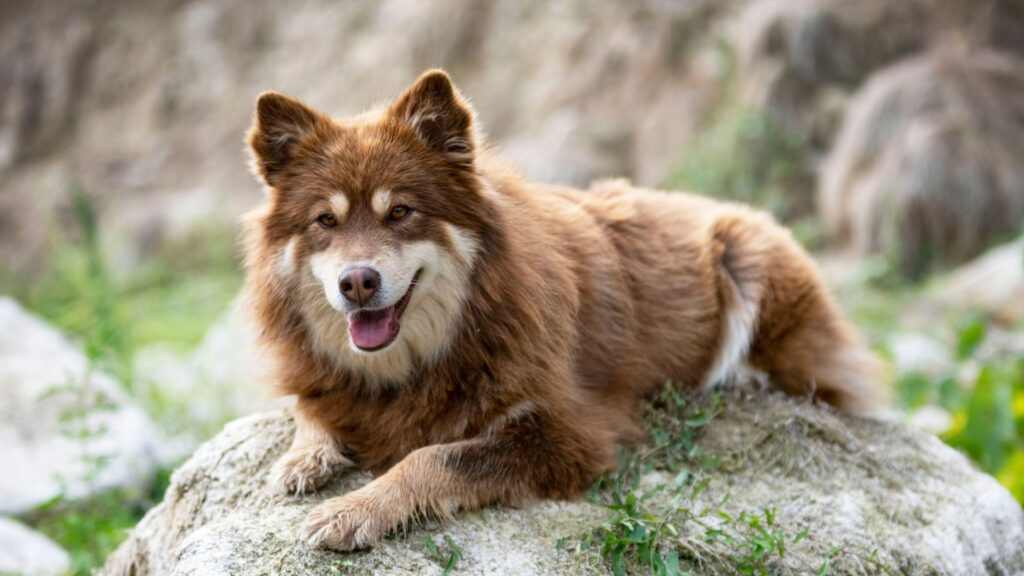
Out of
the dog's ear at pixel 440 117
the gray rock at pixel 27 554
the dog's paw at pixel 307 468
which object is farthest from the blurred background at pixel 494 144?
the dog's ear at pixel 440 117

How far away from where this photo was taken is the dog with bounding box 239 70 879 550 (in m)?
3.93

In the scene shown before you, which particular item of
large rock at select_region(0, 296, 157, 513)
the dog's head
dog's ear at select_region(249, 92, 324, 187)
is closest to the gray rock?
large rock at select_region(0, 296, 157, 513)

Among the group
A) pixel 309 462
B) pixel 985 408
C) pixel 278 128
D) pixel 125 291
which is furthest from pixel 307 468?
pixel 125 291

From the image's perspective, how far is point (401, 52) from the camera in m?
18.1

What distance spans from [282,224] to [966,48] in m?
11.1

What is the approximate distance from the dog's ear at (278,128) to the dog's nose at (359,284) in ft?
2.29

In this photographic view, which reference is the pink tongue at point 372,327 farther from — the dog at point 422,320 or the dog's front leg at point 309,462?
the dog's front leg at point 309,462

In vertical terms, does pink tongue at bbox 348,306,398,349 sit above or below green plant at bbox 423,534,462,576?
above

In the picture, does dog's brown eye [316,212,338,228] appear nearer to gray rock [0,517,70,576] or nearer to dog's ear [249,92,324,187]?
dog's ear [249,92,324,187]

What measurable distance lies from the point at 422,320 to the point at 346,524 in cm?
93

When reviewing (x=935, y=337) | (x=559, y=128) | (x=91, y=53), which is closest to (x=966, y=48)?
(x=935, y=337)

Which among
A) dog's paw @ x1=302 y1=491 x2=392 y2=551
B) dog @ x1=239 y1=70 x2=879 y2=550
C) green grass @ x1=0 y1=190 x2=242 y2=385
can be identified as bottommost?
green grass @ x1=0 y1=190 x2=242 y2=385

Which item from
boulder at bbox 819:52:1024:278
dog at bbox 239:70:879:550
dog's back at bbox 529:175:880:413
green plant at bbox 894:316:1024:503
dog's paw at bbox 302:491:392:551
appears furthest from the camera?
boulder at bbox 819:52:1024:278

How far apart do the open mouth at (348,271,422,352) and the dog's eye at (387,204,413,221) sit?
0.24m
